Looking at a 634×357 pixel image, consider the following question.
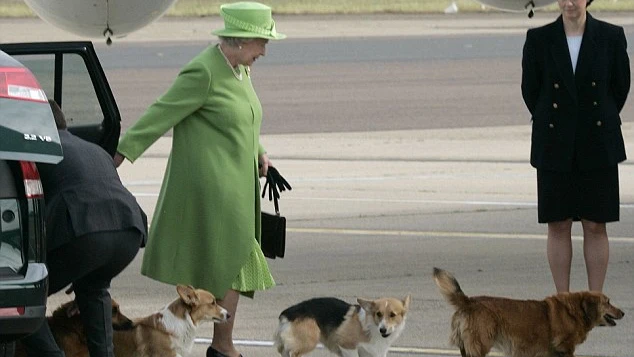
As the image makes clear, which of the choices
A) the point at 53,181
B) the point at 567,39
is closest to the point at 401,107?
the point at 567,39

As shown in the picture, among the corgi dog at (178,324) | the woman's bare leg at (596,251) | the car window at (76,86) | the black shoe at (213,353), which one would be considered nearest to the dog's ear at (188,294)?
the corgi dog at (178,324)

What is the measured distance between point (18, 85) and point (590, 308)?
125 inches

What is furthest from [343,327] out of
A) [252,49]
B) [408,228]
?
[408,228]

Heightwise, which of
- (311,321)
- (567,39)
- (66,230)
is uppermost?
(567,39)

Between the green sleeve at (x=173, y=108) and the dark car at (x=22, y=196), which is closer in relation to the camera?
the dark car at (x=22, y=196)

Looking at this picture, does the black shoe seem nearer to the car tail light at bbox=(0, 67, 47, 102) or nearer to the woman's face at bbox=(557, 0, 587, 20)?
the car tail light at bbox=(0, 67, 47, 102)

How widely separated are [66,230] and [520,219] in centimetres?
656

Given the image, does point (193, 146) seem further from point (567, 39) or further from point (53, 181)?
point (567, 39)

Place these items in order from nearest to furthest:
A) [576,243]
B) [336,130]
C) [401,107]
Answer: [576,243]
[336,130]
[401,107]

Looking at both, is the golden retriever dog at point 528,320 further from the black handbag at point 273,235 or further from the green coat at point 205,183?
the green coat at point 205,183

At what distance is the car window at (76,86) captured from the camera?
8602mm

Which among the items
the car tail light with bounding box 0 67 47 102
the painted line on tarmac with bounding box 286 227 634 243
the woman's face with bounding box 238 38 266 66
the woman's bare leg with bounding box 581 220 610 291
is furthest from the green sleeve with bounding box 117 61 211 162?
the painted line on tarmac with bounding box 286 227 634 243

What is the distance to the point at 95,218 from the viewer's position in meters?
6.68

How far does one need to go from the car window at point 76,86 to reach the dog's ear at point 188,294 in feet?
5.80
